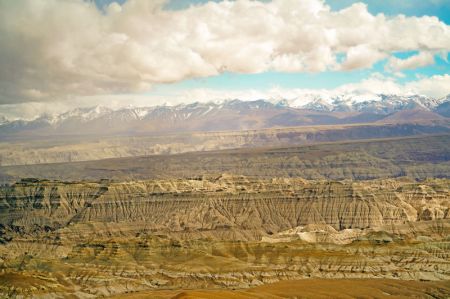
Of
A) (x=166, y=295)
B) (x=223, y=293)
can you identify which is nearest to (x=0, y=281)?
(x=166, y=295)

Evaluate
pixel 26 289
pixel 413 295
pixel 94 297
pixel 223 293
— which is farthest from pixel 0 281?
pixel 413 295

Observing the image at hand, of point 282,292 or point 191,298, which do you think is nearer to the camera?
point 191,298

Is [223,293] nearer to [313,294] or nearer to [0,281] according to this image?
[313,294]

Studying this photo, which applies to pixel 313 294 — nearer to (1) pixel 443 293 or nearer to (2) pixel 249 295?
(2) pixel 249 295

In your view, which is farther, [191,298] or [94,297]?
[94,297]

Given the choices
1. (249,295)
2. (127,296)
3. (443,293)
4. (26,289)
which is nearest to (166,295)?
(127,296)

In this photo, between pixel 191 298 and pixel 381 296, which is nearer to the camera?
pixel 191 298

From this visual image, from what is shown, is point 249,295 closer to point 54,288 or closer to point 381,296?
point 381,296
